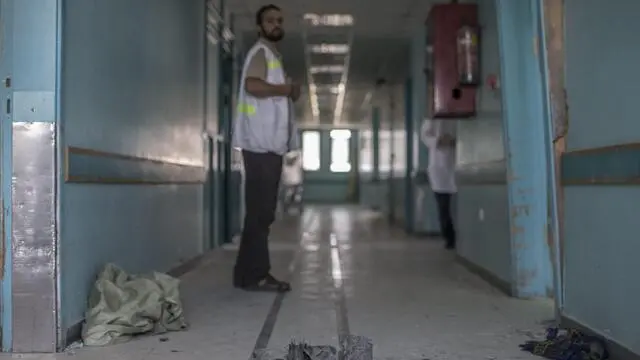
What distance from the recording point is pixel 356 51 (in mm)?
12977

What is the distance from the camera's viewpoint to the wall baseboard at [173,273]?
324 centimetres

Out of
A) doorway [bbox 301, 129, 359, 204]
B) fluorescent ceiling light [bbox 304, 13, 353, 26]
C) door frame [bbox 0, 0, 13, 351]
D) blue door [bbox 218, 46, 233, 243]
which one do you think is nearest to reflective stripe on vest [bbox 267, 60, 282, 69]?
door frame [bbox 0, 0, 13, 351]

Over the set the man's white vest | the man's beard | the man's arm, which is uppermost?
the man's beard

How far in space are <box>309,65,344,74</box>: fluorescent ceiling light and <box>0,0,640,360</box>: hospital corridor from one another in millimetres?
5879

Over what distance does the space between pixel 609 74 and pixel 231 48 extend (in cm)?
700

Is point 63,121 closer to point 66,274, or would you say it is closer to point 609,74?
point 66,274

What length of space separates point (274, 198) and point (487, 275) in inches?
71.2

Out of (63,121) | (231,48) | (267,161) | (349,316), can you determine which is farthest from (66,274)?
(231,48)

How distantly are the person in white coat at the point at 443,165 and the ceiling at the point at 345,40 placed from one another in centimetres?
161

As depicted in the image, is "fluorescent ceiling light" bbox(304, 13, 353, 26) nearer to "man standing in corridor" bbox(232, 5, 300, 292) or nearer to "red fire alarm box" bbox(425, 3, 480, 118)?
"red fire alarm box" bbox(425, 3, 480, 118)

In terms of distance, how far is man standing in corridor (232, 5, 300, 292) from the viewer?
15.9 feet

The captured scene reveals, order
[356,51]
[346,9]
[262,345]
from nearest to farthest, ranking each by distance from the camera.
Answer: [262,345] < [346,9] < [356,51]

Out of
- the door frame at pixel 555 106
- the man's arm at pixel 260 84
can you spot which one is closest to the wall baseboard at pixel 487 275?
the door frame at pixel 555 106

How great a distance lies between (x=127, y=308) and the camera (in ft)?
11.3
